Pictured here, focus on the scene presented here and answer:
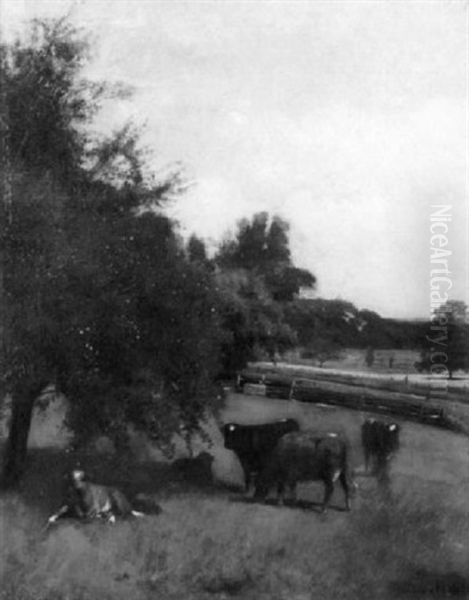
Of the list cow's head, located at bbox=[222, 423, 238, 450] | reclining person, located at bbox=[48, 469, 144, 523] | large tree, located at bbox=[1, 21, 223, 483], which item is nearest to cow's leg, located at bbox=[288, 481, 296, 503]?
cow's head, located at bbox=[222, 423, 238, 450]

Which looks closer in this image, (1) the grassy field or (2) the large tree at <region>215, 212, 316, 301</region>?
(1) the grassy field

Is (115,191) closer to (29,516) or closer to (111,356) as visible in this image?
(111,356)

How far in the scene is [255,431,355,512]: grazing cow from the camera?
12.3ft

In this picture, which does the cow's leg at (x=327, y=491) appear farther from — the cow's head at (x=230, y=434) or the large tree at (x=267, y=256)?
the large tree at (x=267, y=256)

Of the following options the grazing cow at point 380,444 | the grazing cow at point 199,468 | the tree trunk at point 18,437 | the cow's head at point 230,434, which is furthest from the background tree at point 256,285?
the tree trunk at point 18,437

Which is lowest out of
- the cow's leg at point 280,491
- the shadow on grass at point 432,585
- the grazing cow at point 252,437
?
the shadow on grass at point 432,585

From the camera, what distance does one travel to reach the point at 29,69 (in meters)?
3.78

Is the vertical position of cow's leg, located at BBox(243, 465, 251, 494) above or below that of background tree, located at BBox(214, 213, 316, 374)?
below

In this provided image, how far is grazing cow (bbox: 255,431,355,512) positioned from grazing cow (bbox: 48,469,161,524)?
0.49m

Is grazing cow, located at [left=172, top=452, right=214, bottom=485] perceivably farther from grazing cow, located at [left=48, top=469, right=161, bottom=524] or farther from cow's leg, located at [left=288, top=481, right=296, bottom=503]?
cow's leg, located at [left=288, top=481, right=296, bottom=503]

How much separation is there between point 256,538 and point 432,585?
71cm

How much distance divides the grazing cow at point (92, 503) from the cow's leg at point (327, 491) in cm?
65

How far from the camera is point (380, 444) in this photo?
12.2 feet

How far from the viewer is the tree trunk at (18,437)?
3.71 m
